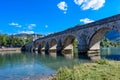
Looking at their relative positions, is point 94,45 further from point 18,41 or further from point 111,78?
point 18,41

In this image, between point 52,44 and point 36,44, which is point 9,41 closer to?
point 36,44

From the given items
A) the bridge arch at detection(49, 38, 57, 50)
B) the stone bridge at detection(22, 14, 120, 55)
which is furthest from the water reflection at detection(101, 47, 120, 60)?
the bridge arch at detection(49, 38, 57, 50)

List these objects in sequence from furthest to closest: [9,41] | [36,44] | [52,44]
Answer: [9,41] → [36,44] → [52,44]

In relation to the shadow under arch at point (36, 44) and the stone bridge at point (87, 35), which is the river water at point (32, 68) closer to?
the stone bridge at point (87, 35)

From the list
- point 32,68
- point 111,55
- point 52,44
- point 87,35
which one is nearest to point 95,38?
point 87,35

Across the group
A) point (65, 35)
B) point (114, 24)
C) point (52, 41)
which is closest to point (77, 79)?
point (114, 24)

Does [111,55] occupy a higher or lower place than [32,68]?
higher

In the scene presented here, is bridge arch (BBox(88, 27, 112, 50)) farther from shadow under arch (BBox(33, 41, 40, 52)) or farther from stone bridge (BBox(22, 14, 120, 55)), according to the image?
shadow under arch (BBox(33, 41, 40, 52))

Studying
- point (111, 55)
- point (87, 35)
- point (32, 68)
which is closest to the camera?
point (32, 68)

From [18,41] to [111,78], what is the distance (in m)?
100

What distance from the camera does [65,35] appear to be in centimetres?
5234

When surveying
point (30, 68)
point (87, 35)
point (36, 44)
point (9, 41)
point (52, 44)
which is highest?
point (9, 41)

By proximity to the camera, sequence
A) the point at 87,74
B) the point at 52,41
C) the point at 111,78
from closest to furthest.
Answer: the point at 111,78 < the point at 87,74 < the point at 52,41

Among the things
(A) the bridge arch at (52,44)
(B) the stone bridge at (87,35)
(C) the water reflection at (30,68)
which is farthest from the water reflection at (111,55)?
(A) the bridge arch at (52,44)
